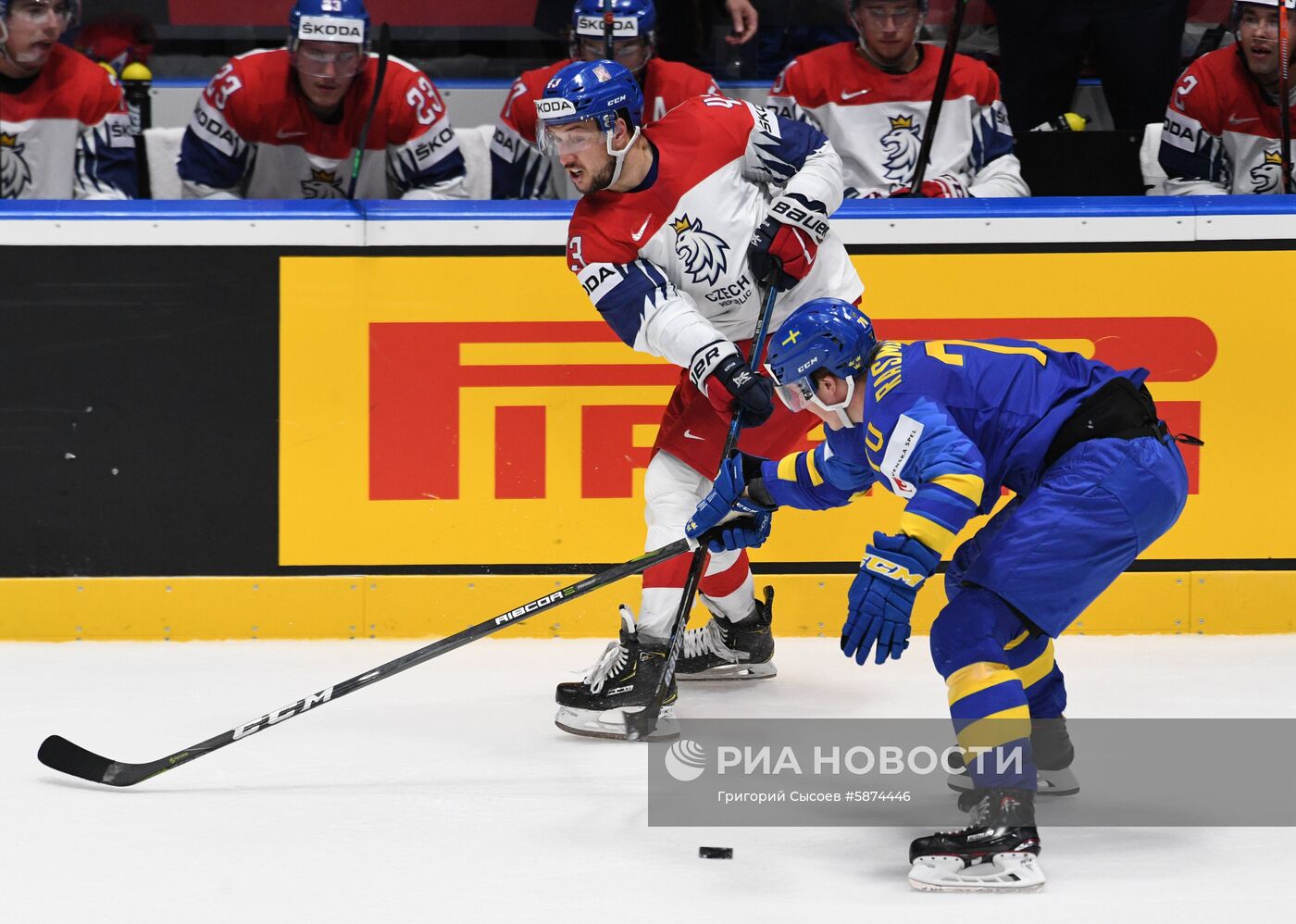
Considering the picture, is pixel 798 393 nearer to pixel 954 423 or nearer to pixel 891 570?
pixel 954 423

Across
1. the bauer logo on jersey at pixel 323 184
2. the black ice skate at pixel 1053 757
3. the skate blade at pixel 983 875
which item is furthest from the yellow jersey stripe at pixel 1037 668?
the bauer logo on jersey at pixel 323 184

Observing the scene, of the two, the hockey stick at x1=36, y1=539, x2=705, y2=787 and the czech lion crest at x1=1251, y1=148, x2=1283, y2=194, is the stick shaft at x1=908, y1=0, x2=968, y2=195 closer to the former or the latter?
the czech lion crest at x1=1251, y1=148, x2=1283, y2=194

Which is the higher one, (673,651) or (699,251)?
(699,251)

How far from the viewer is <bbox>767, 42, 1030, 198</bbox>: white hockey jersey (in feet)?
16.2

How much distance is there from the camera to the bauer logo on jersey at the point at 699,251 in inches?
143

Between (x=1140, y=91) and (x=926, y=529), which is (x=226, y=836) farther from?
(x=1140, y=91)

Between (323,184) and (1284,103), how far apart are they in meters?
2.80

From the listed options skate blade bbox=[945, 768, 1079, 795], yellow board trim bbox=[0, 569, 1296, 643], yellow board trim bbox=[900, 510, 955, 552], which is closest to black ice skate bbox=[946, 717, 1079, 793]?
skate blade bbox=[945, 768, 1079, 795]

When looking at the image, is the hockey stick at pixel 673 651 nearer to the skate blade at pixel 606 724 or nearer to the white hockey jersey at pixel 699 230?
the skate blade at pixel 606 724

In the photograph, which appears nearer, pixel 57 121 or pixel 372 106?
pixel 372 106

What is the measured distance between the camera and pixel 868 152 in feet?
16.3

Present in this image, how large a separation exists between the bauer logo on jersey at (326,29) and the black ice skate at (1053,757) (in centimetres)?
283

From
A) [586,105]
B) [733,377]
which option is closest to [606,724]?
[733,377]

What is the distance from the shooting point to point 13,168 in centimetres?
483
